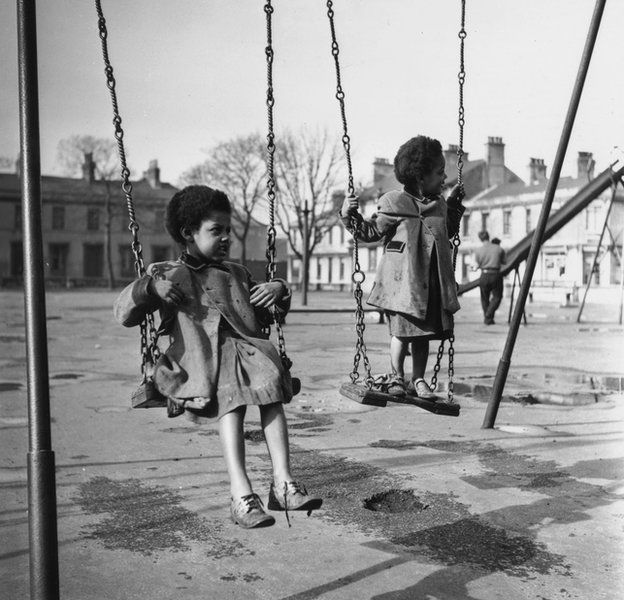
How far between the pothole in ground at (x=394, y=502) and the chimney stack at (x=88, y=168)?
2102 inches

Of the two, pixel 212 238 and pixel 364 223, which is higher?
pixel 364 223

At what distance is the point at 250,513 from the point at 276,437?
0.32 meters

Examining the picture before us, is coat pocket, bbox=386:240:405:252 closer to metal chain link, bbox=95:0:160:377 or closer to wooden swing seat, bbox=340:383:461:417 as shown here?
wooden swing seat, bbox=340:383:461:417

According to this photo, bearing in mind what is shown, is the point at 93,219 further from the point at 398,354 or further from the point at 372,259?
the point at 398,354

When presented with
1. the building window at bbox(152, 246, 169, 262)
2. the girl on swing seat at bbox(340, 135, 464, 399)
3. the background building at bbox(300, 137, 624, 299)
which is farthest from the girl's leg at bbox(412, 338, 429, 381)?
the building window at bbox(152, 246, 169, 262)

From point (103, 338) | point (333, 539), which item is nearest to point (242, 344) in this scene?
point (333, 539)

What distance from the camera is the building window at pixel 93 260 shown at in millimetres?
68875

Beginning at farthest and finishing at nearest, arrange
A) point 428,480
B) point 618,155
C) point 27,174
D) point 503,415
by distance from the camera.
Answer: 1. point 618,155
2. point 503,415
3. point 428,480
4. point 27,174

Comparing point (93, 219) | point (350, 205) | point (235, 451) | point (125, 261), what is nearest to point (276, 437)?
point (235, 451)

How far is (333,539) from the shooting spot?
4.34 m

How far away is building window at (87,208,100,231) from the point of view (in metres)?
68.9

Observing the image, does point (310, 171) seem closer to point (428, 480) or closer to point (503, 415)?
point (503, 415)

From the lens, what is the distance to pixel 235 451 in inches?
127

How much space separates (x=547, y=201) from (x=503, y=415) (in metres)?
2.18
